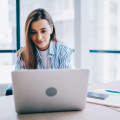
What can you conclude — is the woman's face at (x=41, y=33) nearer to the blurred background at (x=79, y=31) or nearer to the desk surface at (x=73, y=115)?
the blurred background at (x=79, y=31)

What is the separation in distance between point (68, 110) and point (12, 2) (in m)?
2.14

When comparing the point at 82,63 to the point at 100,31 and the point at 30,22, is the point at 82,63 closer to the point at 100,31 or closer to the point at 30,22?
the point at 100,31

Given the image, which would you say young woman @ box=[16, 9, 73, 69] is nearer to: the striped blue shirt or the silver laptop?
the striped blue shirt

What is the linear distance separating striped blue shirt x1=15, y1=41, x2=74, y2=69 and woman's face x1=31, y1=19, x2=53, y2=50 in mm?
66

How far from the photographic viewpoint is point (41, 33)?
2299mm

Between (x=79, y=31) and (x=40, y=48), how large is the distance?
1.02 metres

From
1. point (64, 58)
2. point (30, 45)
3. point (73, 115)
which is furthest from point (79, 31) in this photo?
point (73, 115)

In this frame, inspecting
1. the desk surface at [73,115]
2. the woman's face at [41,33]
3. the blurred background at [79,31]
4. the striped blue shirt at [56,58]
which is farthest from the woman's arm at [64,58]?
the desk surface at [73,115]

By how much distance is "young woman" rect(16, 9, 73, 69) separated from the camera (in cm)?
226

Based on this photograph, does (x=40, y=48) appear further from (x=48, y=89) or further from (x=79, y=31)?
(x=48, y=89)

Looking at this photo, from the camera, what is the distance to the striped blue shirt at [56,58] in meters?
2.25

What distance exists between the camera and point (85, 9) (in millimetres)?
3137

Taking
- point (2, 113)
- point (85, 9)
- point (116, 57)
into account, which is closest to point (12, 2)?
point (85, 9)

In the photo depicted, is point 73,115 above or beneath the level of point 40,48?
beneath
